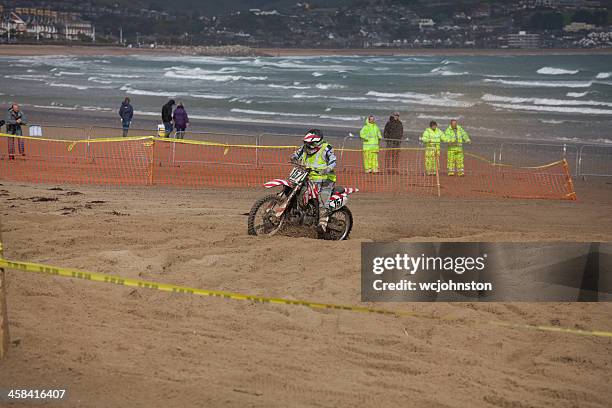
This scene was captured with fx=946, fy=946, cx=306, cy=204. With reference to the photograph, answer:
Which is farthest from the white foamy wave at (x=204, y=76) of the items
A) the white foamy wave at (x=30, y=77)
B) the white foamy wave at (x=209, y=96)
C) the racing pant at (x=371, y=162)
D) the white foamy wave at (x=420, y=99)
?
the racing pant at (x=371, y=162)

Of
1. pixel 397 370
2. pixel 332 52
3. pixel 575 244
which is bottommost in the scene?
pixel 397 370

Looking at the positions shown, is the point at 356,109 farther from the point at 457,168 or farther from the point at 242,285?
the point at 242,285

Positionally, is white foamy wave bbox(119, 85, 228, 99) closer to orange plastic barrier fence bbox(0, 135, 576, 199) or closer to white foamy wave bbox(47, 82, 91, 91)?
white foamy wave bbox(47, 82, 91, 91)

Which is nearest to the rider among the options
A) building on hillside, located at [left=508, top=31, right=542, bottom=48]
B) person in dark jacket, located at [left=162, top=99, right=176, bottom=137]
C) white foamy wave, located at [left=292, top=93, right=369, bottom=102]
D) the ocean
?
person in dark jacket, located at [left=162, top=99, right=176, bottom=137]

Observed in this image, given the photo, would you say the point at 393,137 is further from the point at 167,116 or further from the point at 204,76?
the point at 204,76

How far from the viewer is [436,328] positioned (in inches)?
345

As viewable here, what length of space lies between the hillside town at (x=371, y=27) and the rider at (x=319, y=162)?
132756 mm

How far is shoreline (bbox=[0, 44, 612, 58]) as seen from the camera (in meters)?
135

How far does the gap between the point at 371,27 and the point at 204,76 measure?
98894 millimetres

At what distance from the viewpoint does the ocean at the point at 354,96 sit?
45156mm

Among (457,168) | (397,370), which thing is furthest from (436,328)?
(457,168)

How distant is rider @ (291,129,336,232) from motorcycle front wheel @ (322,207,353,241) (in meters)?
0.20

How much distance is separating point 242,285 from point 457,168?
46.2ft

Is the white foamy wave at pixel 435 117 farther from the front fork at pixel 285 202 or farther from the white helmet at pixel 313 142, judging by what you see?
the front fork at pixel 285 202
